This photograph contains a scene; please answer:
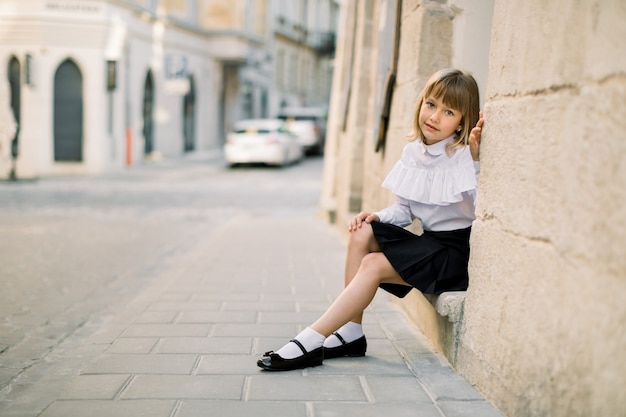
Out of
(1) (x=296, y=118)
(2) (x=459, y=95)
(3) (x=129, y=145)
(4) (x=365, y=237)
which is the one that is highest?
(2) (x=459, y=95)

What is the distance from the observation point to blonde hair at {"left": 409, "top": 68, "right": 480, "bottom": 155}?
3646 mm

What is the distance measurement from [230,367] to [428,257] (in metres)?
1.08

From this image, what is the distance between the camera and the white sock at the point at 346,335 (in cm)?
379

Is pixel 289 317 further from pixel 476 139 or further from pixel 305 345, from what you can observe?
pixel 476 139

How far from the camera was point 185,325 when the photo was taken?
455cm

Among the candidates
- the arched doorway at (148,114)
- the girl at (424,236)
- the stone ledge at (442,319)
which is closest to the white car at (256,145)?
the arched doorway at (148,114)

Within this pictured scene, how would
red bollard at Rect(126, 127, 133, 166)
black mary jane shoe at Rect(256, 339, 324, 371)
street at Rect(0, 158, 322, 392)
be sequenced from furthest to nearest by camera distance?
red bollard at Rect(126, 127, 133, 166) < street at Rect(0, 158, 322, 392) < black mary jane shoe at Rect(256, 339, 324, 371)

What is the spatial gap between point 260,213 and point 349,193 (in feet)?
11.1

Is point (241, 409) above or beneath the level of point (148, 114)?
beneath

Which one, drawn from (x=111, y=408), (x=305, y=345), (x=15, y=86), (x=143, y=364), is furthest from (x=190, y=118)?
(x=111, y=408)

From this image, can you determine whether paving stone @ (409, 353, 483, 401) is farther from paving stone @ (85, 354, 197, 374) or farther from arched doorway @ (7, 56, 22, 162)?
arched doorway @ (7, 56, 22, 162)

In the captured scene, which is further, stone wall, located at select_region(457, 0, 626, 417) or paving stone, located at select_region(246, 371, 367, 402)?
paving stone, located at select_region(246, 371, 367, 402)

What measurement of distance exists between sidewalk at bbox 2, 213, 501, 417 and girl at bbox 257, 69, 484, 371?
5.2 inches

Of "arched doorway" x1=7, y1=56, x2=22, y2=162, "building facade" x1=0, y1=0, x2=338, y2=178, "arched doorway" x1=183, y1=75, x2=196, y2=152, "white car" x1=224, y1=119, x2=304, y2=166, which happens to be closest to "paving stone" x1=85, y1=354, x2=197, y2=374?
"building facade" x1=0, y1=0, x2=338, y2=178
